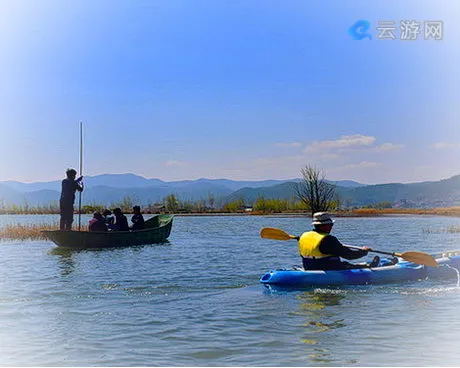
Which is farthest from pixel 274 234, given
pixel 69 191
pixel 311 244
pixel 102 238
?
pixel 69 191

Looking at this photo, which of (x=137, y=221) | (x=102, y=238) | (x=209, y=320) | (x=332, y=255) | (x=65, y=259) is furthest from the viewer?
(x=137, y=221)

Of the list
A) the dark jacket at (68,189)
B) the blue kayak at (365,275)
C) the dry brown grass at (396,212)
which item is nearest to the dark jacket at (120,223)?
the dark jacket at (68,189)

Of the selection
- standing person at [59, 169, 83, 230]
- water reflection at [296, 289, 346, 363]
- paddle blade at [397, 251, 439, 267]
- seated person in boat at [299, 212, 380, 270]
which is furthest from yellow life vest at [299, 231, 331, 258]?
standing person at [59, 169, 83, 230]

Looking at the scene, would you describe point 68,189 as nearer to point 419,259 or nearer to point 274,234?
point 274,234

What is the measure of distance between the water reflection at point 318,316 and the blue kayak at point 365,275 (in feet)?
0.83

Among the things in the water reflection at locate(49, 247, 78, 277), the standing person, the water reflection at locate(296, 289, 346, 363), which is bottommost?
the water reflection at locate(296, 289, 346, 363)

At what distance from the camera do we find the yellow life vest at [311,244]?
8438 millimetres

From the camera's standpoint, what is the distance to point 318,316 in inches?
269

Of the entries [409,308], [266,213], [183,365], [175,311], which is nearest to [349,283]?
[409,308]

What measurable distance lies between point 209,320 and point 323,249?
8.17 ft

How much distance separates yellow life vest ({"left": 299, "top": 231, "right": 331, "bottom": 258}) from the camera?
27.7ft

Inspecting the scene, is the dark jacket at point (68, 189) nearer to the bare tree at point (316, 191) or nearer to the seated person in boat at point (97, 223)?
the seated person in boat at point (97, 223)

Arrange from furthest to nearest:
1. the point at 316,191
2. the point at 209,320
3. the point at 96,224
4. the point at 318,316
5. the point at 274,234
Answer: the point at 316,191 → the point at 96,224 → the point at 274,234 → the point at 318,316 → the point at 209,320

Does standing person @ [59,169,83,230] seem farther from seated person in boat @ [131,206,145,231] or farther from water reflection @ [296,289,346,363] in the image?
water reflection @ [296,289,346,363]
